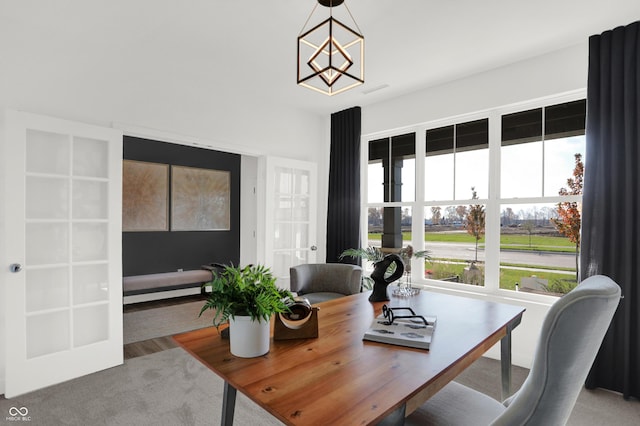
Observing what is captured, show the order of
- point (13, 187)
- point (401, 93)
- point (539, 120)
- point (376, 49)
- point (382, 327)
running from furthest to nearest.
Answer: point (401, 93)
point (539, 120)
point (376, 49)
point (13, 187)
point (382, 327)

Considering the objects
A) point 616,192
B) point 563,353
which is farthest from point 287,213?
point 563,353

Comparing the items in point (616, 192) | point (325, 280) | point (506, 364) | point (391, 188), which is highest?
point (391, 188)

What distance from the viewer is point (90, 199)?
2.99m

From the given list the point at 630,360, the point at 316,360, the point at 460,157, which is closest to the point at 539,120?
the point at 460,157

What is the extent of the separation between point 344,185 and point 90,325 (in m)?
3.09

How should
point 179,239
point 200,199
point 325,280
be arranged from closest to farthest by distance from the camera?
point 325,280 → point 179,239 → point 200,199

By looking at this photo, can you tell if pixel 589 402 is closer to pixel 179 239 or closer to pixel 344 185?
pixel 344 185

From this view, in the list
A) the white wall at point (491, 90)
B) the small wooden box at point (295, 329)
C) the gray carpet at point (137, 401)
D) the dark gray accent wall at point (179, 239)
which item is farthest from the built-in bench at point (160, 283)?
the small wooden box at point (295, 329)

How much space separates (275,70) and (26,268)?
267 centimetres

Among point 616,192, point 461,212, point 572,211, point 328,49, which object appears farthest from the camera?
point 461,212

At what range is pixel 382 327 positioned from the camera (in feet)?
5.20

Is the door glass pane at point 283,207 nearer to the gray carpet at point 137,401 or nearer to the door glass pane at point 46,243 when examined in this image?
the gray carpet at point 137,401

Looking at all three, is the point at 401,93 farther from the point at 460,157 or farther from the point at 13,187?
the point at 13,187

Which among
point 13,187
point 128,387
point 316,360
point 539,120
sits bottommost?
point 128,387
